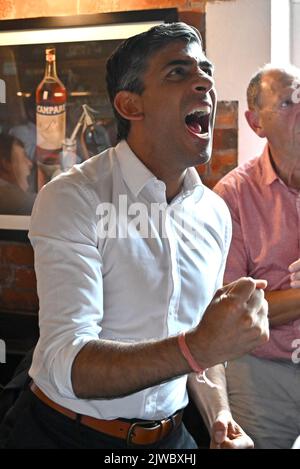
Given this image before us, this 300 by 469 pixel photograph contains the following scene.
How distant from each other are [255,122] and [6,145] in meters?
1.04

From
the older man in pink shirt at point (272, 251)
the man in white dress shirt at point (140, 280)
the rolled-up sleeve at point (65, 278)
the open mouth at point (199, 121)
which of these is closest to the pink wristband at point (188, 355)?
the man in white dress shirt at point (140, 280)

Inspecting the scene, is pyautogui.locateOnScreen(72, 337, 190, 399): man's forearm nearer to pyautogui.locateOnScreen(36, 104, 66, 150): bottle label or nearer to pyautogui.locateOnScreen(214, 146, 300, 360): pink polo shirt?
pyautogui.locateOnScreen(214, 146, 300, 360): pink polo shirt

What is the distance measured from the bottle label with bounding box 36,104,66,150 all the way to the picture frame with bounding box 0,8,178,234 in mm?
31

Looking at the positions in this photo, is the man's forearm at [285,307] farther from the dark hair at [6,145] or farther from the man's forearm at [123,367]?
the dark hair at [6,145]

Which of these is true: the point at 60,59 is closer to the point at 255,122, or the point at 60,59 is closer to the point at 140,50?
the point at 255,122

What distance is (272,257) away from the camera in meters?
1.79

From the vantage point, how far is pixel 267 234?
1819 mm

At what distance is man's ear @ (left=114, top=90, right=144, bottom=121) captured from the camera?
137 centimetres

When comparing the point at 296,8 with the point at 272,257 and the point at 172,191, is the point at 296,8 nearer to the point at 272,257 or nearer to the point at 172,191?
the point at 272,257

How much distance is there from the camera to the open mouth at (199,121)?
1357 millimetres

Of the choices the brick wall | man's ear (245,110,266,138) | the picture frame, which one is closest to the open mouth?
man's ear (245,110,266,138)

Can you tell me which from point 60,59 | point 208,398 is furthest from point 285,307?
point 60,59
